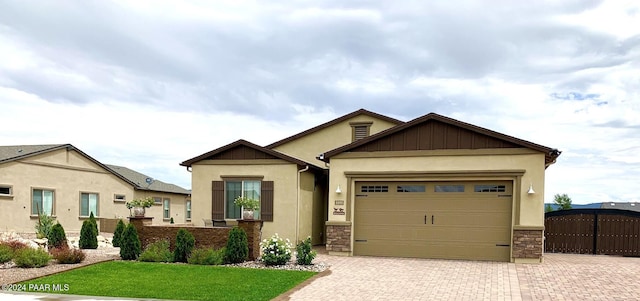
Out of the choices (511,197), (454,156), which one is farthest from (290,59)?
(511,197)

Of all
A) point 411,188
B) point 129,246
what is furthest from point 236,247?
point 411,188

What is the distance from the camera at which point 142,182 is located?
98.0 ft

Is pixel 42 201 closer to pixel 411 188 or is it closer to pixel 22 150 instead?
pixel 22 150

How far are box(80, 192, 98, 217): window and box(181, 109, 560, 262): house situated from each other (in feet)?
37.9

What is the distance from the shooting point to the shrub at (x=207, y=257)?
12141 mm

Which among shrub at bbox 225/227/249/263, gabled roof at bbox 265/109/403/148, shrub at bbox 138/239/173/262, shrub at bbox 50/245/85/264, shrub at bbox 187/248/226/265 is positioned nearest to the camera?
shrub at bbox 50/245/85/264

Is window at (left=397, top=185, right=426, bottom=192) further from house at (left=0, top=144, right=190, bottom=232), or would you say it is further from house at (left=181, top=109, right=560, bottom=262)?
house at (left=0, top=144, right=190, bottom=232)

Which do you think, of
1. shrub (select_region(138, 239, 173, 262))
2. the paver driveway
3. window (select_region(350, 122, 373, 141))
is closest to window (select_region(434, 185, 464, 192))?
the paver driveway

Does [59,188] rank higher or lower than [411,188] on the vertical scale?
lower

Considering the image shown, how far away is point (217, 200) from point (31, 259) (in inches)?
259

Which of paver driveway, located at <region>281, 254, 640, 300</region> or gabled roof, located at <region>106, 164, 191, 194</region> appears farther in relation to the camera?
gabled roof, located at <region>106, 164, 191, 194</region>

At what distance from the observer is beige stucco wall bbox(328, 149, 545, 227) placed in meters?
13.2

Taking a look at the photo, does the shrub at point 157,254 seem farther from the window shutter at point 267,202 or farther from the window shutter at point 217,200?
the window shutter at point 267,202

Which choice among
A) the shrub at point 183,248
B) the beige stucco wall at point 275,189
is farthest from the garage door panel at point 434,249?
the shrub at point 183,248
